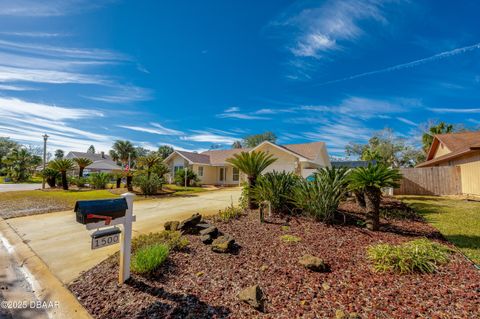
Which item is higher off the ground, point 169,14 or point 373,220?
point 169,14

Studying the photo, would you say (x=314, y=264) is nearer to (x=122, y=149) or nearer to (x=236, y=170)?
(x=236, y=170)

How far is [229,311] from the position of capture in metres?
2.47

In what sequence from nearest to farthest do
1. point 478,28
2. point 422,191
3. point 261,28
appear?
point 478,28 < point 261,28 < point 422,191

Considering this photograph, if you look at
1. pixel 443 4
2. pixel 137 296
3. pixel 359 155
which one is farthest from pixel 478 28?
pixel 359 155

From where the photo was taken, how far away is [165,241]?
4.34m

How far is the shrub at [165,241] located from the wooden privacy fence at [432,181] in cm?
1522

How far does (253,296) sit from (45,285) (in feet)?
10.00

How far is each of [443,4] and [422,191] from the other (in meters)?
11.9

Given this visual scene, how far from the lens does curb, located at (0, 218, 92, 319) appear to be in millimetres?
2537

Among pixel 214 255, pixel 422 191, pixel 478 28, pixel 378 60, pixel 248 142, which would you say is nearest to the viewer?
pixel 214 255

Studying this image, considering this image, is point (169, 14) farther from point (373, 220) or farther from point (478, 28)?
point (478, 28)

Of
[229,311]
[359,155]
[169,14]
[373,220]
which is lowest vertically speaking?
[229,311]

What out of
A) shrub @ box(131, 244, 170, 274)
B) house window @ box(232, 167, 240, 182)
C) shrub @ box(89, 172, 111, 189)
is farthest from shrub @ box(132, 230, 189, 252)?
house window @ box(232, 167, 240, 182)

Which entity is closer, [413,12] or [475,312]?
[475,312]
